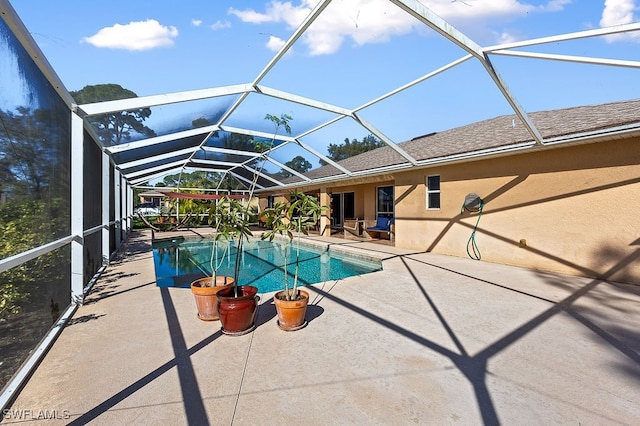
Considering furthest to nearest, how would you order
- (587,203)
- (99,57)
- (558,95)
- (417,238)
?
1. (417,238)
2. (558,95)
3. (587,203)
4. (99,57)

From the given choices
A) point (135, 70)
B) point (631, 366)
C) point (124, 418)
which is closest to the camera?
point (124, 418)

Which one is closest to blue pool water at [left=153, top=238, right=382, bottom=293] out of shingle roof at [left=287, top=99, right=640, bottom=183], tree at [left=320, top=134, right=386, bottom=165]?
shingle roof at [left=287, top=99, right=640, bottom=183]

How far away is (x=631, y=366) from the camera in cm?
281

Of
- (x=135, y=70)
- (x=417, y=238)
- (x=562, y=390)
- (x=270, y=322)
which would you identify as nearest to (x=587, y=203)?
(x=417, y=238)

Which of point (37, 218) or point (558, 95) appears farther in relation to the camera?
point (558, 95)

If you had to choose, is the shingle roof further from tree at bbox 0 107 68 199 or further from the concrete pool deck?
tree at bbox 0 107 68 199

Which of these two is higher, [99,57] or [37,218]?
[99,57]

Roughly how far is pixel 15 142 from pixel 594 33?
6437 millimetres

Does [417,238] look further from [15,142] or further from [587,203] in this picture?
[15,142]

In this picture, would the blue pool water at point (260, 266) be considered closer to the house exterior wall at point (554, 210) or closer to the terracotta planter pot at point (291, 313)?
the house exterior wall at point (554, 210)

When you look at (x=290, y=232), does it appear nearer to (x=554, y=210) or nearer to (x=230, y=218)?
(x=230, y=218)

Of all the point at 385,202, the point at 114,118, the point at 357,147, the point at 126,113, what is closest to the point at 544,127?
the point at 385,202

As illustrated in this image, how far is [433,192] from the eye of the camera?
31.7 ft

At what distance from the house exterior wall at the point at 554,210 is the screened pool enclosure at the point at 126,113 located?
2.10 ft
